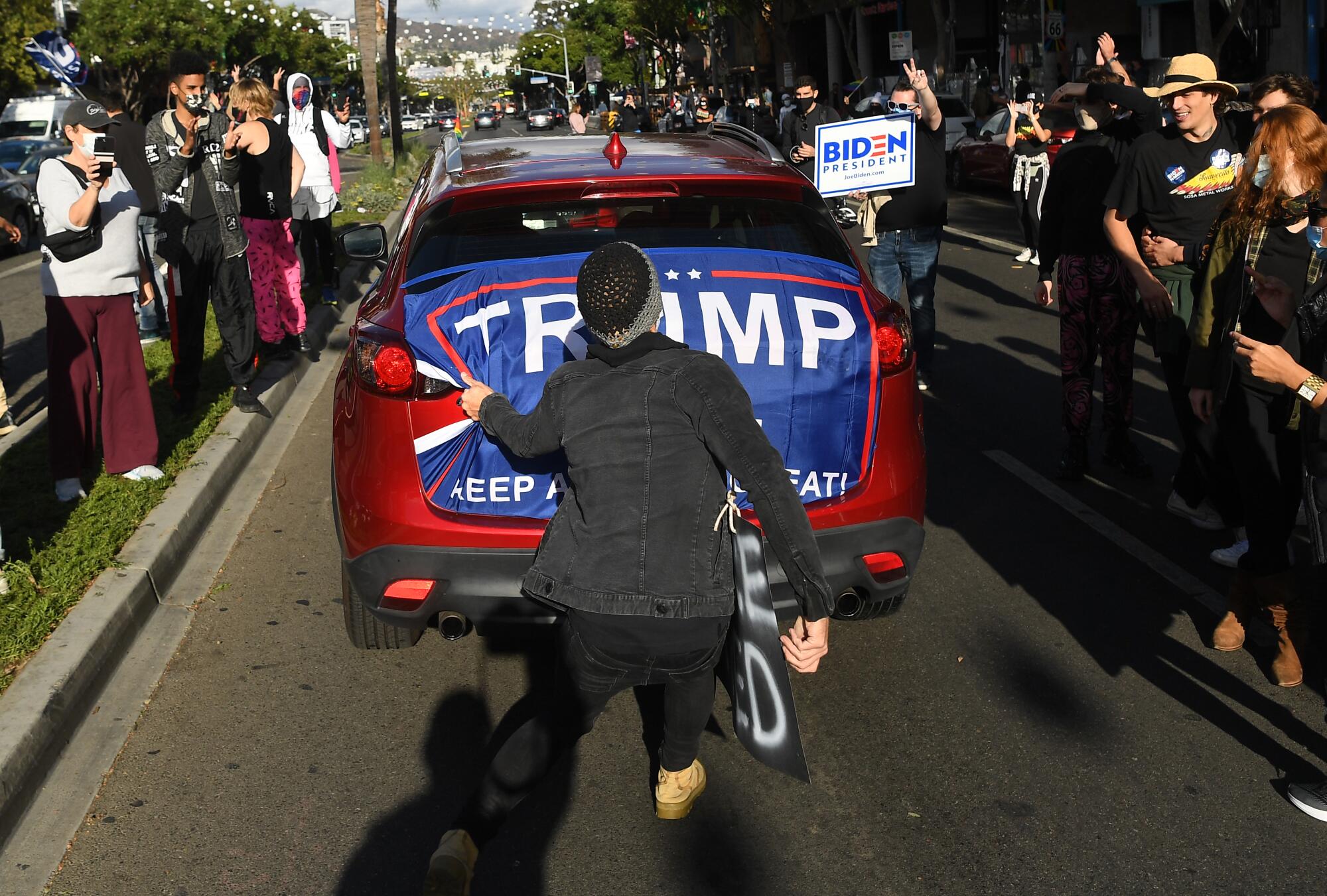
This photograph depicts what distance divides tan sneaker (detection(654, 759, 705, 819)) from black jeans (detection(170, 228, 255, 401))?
211 inches

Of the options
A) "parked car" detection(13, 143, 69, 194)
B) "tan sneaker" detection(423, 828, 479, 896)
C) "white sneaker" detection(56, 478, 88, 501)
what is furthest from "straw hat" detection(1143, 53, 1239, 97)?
"parked car" detection(13, 143, 69, 194)

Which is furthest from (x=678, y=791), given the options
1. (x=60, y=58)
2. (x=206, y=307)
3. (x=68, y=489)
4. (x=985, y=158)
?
(x=985, y=158)

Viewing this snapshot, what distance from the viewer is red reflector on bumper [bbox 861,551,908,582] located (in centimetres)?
424

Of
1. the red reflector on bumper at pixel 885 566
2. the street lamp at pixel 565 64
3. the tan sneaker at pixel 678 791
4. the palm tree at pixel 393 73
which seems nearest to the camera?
the tan sneaker at pixel 678 791

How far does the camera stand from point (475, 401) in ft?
11.2

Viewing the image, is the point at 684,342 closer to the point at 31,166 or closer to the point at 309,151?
the point at 309,151

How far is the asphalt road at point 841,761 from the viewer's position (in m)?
3.48

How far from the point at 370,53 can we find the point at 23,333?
22.5 m

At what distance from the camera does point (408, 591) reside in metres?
4.09

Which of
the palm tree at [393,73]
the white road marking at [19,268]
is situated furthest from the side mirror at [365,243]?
the palm tree at [393,73]

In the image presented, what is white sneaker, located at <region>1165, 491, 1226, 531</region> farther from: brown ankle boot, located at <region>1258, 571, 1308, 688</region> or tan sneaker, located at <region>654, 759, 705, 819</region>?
tan sneaker, located at <region>654, 759, 705, 819</region>

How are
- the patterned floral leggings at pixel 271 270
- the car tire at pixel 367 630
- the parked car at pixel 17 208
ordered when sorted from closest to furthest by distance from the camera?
1. the car tire at pixel 367 630
2. the patterned floral leggings at pixel 271 270
3. the parked car at pixel 17 208

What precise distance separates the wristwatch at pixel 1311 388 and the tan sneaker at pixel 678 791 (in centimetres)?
193

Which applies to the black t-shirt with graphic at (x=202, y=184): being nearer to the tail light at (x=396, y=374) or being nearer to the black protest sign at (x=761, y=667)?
the tail light at (x=396, y=374)
